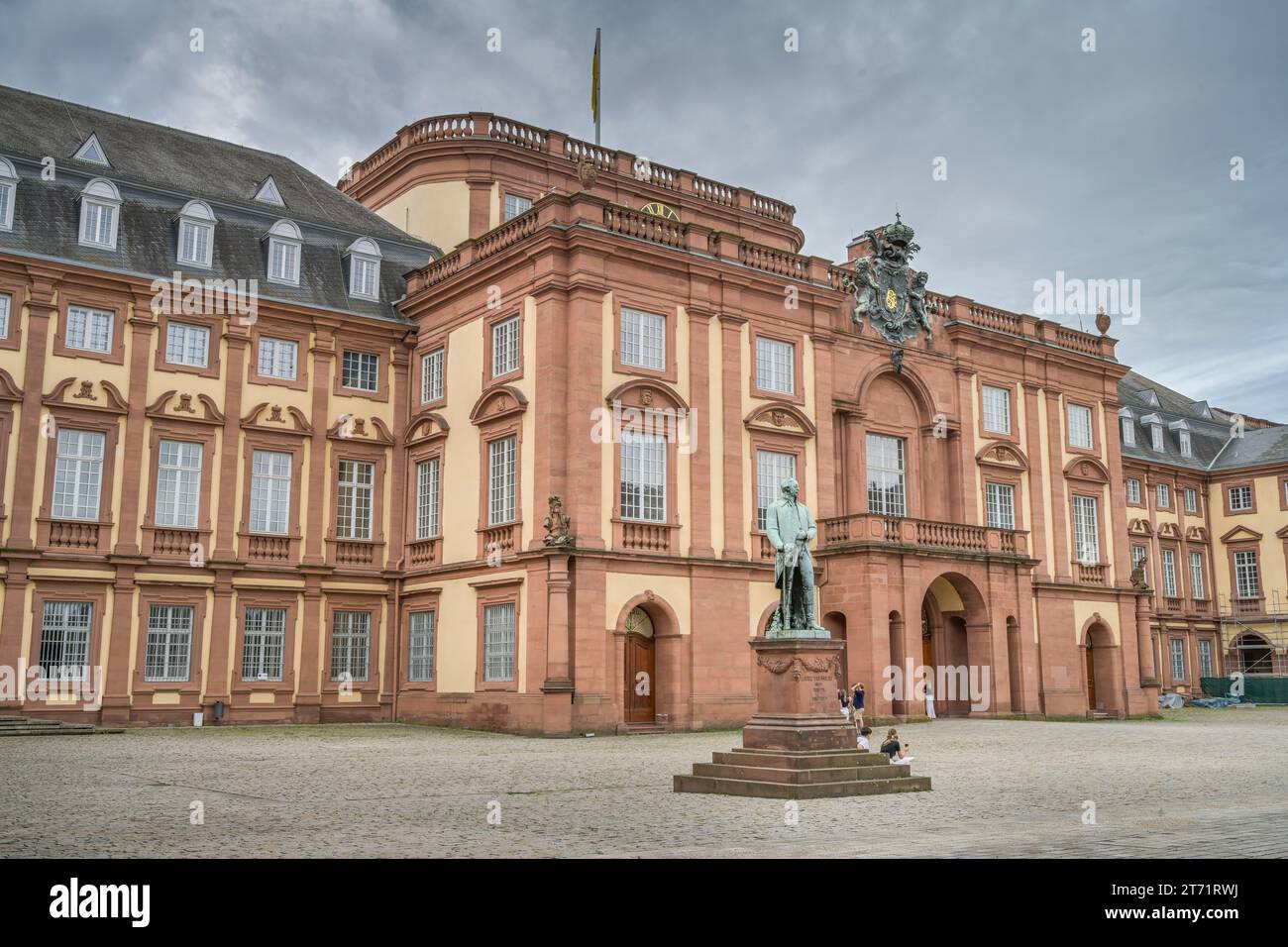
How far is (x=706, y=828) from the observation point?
1209 centimetres

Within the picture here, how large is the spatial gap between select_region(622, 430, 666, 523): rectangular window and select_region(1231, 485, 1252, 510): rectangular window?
41.7m

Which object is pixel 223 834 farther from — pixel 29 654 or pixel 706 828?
pixel 29 654

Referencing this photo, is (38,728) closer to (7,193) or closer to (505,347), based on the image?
(7,193)

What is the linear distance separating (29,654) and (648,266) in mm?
18472

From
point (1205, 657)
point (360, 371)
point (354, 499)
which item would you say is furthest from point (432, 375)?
point (1205, 657)

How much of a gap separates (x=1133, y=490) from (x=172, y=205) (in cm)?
4485

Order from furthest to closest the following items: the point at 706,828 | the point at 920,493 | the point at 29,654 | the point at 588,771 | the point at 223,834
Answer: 1. the point at 920,493
2. the point at 29,654
3. the point at 588,771
4. the point at 706,828
5. the point at 223,834

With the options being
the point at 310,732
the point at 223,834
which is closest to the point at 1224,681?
the point at 310,732

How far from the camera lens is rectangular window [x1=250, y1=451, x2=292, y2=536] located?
34.2m

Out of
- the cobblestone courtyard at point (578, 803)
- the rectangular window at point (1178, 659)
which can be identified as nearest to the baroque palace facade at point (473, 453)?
the cobblestone courtyard at point (578, 803)

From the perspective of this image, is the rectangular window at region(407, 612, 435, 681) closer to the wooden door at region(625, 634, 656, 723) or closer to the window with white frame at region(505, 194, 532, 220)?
the wooden door at region(625, 634, 656, 723)

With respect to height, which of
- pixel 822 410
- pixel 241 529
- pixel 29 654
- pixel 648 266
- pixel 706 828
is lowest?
pixel 706 828

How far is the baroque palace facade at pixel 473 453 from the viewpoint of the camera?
30.7m

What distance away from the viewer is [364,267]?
37594 millimetres
